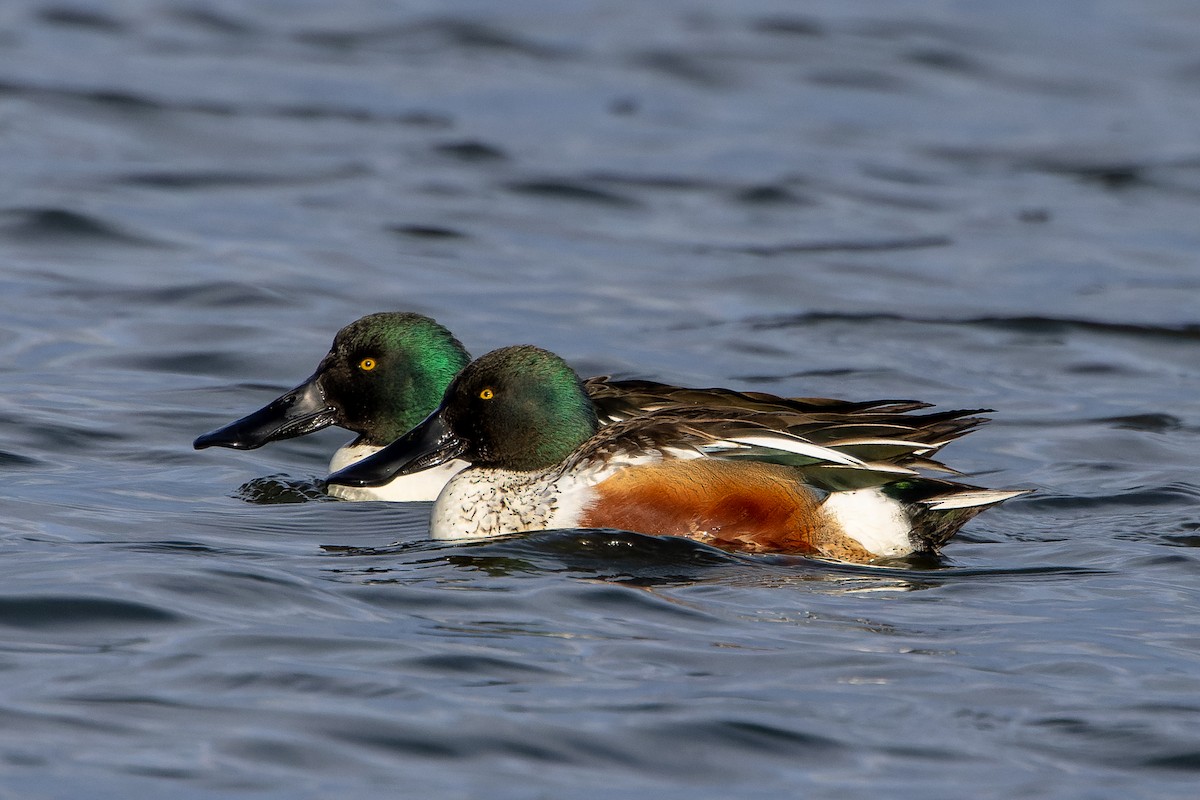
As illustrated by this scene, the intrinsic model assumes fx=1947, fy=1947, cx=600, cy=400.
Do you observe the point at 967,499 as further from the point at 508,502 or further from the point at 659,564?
the point at 508,502

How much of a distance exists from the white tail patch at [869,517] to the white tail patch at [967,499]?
0.11 meters

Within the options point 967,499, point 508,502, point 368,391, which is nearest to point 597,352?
point 368,391

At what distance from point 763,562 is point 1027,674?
49.7 inches

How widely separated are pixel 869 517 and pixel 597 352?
14.1ft

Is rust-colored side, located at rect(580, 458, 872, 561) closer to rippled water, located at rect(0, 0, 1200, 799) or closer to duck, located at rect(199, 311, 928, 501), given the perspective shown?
rippled water, located at rect(0, 0, 1200, 799)

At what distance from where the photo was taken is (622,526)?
254 inches

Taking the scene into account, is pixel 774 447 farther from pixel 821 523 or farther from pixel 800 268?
pixel 800 268

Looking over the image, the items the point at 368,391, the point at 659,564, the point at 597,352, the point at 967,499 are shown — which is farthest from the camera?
the point at 597,352

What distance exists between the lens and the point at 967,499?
21.4 feet

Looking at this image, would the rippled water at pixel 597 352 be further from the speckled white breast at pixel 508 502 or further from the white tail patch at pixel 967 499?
the white tail patch at pixel 967 499

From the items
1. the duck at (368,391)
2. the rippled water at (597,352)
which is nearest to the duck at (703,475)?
the rippled water at (597,352)

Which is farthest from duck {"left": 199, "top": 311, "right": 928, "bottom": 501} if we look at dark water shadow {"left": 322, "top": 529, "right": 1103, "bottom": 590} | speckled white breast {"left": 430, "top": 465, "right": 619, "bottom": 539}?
dark water shadow {"left": 322, "top": 529, "right": 1103, "bottom": 590}

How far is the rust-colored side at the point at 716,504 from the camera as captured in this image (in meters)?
6.41

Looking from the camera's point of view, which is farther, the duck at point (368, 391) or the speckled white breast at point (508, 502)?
the duck at point (368, 391)
